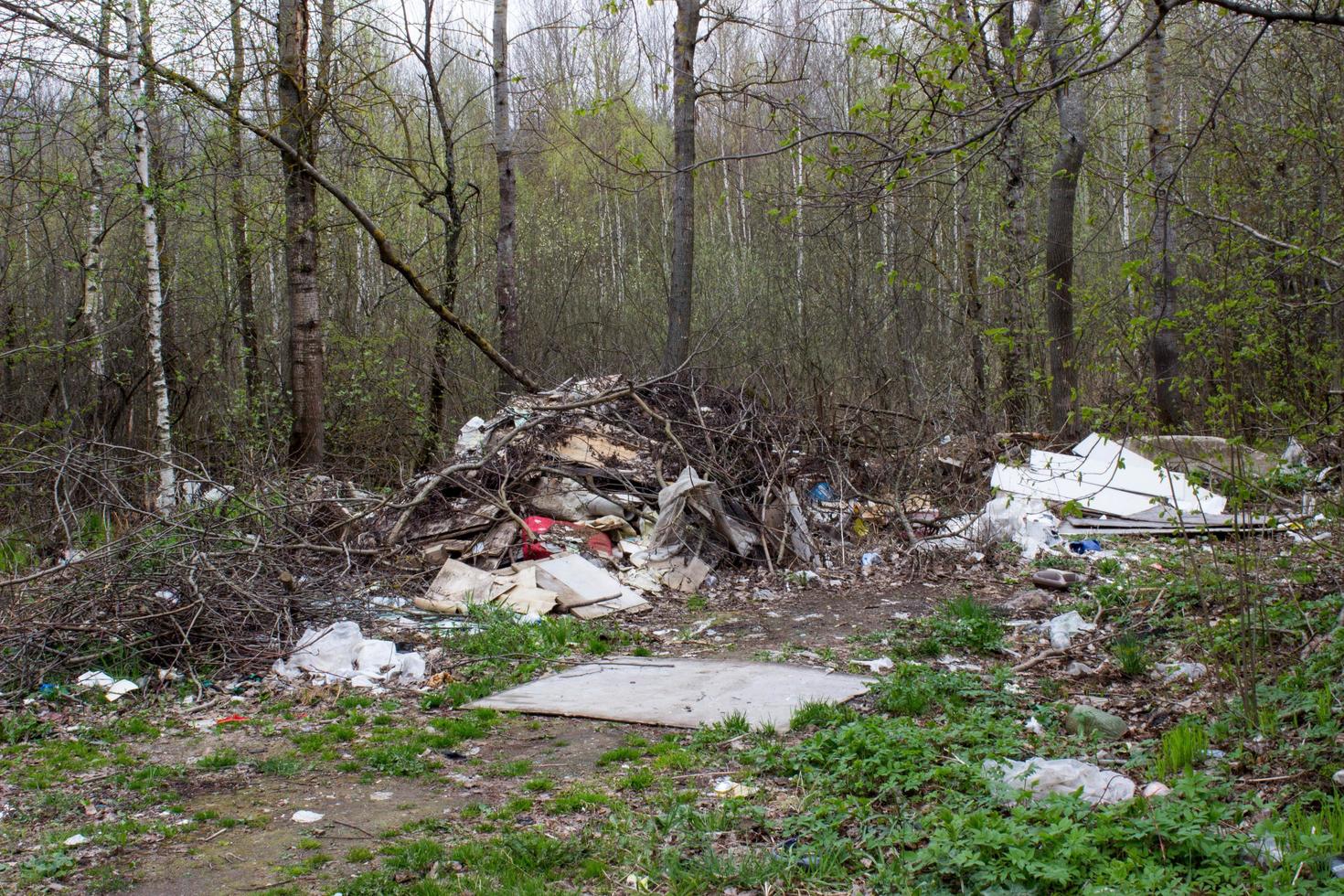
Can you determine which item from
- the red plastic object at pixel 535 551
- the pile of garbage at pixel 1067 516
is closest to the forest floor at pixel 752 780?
the red plastic object at pixel 535 551

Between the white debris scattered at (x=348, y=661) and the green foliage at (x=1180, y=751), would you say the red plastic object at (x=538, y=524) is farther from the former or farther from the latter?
the green foliage at (x=1180, y=751)

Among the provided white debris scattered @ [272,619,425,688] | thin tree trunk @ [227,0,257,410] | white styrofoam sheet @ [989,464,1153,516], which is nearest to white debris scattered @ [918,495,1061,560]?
white styrofoam sheet @ [989,464,1153,516]

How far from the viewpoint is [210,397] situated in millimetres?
14234

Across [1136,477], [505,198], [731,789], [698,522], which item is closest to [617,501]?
[698,522]

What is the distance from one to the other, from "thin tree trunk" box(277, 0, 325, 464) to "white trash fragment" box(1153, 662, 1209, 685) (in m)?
8.61

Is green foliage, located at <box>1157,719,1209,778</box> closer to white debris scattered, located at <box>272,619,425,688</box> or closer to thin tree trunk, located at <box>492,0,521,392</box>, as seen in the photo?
white debris scattered, located at <box>272,619,425,688</box>

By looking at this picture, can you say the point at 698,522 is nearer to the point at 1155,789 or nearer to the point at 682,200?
the point at 1155,789

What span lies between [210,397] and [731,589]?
9.32 m

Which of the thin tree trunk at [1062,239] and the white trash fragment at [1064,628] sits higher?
the thin tree trunk at [1062,239]

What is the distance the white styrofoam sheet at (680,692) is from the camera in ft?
17.0

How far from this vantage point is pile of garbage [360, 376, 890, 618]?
8.12 m

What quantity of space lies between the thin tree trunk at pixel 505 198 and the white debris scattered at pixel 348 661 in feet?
25.8

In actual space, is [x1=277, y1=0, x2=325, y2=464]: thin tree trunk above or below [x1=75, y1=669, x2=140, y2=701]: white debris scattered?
above

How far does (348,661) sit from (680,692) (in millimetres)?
2234
